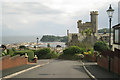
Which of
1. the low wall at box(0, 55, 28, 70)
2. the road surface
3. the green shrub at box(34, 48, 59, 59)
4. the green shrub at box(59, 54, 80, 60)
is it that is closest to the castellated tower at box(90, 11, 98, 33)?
the green shrub at box(59, 54, 80, 60)

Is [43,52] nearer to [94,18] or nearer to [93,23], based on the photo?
[94,18]

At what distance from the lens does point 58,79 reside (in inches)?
375

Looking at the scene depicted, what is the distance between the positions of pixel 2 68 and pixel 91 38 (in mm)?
63391

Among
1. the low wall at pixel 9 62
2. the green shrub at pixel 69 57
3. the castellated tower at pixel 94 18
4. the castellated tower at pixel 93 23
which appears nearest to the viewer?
the low wall at pixel 9 62

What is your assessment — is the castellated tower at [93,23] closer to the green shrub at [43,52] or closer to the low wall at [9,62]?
the green shrub at [43,52]

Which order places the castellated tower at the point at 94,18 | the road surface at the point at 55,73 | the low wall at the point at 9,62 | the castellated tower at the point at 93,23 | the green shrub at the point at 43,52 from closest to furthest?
the road surface at the point at 55,73 → the low wall at the point at 9,62 → the green shrub at the point at 43,52 → the castellated tower at the point at 93,23 → the castellated tower at the point at 94,18

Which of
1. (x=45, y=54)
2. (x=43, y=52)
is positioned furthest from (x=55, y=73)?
(x=45, y=54)

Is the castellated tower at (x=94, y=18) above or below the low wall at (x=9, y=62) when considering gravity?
above

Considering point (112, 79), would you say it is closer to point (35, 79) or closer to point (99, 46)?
point (35, 79)

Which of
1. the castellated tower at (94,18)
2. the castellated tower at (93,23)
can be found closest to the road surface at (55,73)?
the castellated tower at (93,23)

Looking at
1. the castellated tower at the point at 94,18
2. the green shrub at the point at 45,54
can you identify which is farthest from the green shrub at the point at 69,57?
the castellated tower at the point at 94,18

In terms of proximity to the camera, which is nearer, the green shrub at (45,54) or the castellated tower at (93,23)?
the green shrub at (45,54)

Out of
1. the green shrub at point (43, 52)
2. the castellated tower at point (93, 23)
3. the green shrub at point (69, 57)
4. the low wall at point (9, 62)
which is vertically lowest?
the green shrub at point (69, 57)

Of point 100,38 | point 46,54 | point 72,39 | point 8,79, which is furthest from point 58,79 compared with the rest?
point 100,38
